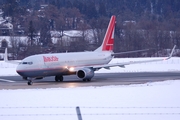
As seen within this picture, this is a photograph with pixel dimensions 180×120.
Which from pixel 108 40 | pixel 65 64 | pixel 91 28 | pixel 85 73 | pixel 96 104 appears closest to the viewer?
pixel 96 104

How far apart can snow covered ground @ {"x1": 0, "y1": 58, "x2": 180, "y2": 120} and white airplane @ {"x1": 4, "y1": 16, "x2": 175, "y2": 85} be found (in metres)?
8.10

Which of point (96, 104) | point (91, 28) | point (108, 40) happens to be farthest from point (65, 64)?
point (91, 28)

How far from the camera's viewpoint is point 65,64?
39.5 m

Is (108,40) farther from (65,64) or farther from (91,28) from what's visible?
(91,28)

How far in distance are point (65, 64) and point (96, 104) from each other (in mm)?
17005

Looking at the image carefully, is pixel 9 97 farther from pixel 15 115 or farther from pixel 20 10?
pixel 20 10

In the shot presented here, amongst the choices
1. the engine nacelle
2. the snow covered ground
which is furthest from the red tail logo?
the snow covered ground

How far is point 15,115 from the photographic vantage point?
19641 millimetres

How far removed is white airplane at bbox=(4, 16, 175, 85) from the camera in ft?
119

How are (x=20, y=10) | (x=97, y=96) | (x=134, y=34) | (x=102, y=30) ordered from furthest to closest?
1. (x=20, y=10)
2. (x=102, y=30)
3. (x=134, y=34)
4. (x=97, y=96)

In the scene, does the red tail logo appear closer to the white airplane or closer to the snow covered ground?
the white airplane

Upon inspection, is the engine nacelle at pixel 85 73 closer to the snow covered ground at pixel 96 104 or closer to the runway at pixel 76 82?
the runway at pixel 76 82

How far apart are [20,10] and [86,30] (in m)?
37.1

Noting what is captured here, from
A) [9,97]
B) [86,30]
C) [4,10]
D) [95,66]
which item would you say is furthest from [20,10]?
[9,97]
